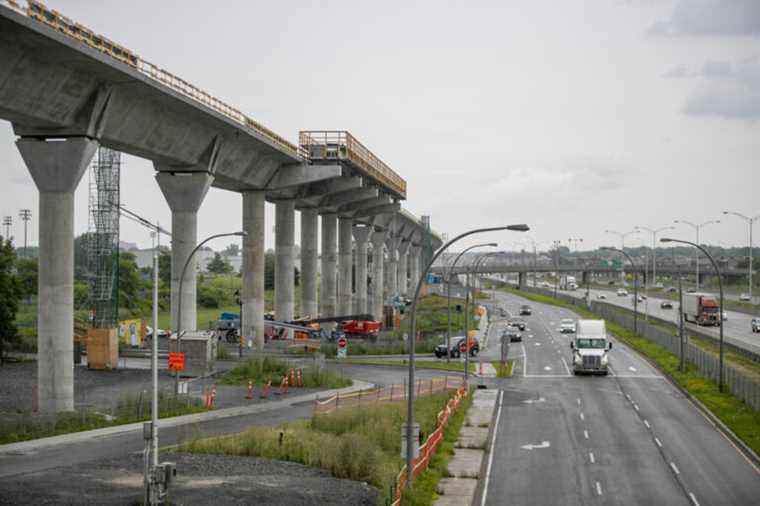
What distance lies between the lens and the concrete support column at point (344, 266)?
105 metres

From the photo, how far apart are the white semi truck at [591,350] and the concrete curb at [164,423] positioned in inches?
609

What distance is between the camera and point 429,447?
30703 millimetres

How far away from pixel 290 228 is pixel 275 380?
1115 inches

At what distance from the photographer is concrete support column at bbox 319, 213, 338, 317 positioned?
325ft

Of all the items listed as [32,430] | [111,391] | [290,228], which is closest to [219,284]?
[290,228]

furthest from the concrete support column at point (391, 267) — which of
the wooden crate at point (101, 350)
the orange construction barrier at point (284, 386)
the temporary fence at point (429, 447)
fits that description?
the temporary fence at point (429, 447)

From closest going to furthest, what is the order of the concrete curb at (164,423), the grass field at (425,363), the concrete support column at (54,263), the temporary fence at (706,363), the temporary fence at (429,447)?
the temporary fence at (429,447) < the concrete curb at (164,423) < the concrete support column at (54,263) < the temporary fence at (706,363) < the grass field at (425,363)

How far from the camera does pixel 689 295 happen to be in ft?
311

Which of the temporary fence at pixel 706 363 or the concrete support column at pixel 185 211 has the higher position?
the concrete support column at pixel 185 211

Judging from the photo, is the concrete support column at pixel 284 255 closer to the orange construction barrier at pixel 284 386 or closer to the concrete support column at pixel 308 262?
the concrete support column at pixel 308 262

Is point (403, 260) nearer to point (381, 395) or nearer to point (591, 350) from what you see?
point (591, 350)

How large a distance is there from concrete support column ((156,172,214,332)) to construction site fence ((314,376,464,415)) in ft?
47.8

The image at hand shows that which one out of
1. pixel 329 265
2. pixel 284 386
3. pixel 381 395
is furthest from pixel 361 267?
pixel 381 395

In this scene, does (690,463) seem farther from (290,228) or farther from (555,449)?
(290,228)
